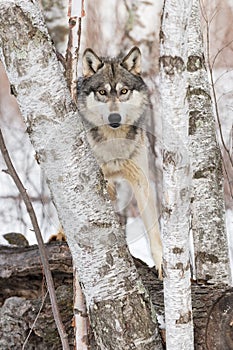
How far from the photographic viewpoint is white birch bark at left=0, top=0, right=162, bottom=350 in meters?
1.16

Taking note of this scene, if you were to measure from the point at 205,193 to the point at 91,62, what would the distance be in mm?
821

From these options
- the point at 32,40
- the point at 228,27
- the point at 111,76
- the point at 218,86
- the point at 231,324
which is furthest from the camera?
the point at 228,27

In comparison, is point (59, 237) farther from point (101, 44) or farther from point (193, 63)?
point (101, 44)

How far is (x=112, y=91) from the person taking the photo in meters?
2.18

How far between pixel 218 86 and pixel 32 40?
7.35 feet

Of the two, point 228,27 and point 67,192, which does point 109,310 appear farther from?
point 228,27

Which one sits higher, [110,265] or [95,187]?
[95,187]

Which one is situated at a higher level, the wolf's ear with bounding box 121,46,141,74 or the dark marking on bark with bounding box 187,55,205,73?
the wolf's ear with bounding box 121,46,141,74

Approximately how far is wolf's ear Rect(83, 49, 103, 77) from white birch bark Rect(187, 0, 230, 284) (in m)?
0.61

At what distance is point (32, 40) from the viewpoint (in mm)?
1163

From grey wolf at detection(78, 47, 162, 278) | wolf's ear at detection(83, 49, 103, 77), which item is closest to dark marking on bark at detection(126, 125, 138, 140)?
grey wolf at detection(78, 47, 162, 278)

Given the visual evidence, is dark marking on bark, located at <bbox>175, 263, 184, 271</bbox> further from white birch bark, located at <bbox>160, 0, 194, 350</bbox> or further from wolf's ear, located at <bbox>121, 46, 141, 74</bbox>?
wolf's ear, located at <bbox>121, 46, 141, 74</bbox>

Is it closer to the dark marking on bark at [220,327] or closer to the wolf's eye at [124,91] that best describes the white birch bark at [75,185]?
the dark marking on bark at [220,327]

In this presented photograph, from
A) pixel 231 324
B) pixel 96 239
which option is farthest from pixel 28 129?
pixel 231 324
